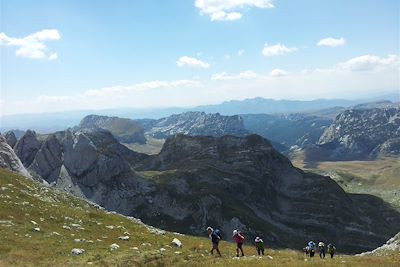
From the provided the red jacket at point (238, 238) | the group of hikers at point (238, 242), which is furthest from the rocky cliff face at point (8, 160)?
the red jacket at point (238, 238)

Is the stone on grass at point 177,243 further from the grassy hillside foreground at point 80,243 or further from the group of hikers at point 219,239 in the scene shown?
the group of hikers at point 219,239

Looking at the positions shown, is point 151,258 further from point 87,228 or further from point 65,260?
point 87,228

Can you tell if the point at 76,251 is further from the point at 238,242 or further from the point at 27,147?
the point at 27,147

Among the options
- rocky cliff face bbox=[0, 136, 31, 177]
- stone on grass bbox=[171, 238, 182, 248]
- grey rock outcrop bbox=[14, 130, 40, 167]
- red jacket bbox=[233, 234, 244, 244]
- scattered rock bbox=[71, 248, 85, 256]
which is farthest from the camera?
grey rock outcrop bbox=[14, 130, 40, 167]

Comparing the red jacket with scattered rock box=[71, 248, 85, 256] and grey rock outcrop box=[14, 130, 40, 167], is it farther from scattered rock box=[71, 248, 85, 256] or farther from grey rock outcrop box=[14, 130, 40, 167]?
grey rock outcrop box=[14, 130, 40, 167]

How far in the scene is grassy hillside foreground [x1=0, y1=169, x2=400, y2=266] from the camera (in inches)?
1421

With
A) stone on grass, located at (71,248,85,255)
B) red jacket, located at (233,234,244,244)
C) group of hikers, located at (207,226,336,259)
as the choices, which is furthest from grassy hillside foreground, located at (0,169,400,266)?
red jacket, located at (233,234,244,244)

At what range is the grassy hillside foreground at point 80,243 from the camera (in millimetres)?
36094

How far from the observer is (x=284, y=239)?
561 ft

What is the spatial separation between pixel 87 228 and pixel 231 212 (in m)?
122

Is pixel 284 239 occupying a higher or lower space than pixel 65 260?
lower

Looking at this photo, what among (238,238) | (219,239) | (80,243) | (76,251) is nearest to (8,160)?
(80,243)

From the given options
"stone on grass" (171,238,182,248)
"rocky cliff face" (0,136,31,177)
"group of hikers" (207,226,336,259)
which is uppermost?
"rocky cliff face" (0,136,31,177)

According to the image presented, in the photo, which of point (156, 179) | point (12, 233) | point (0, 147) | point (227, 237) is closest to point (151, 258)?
point (12, 233)
